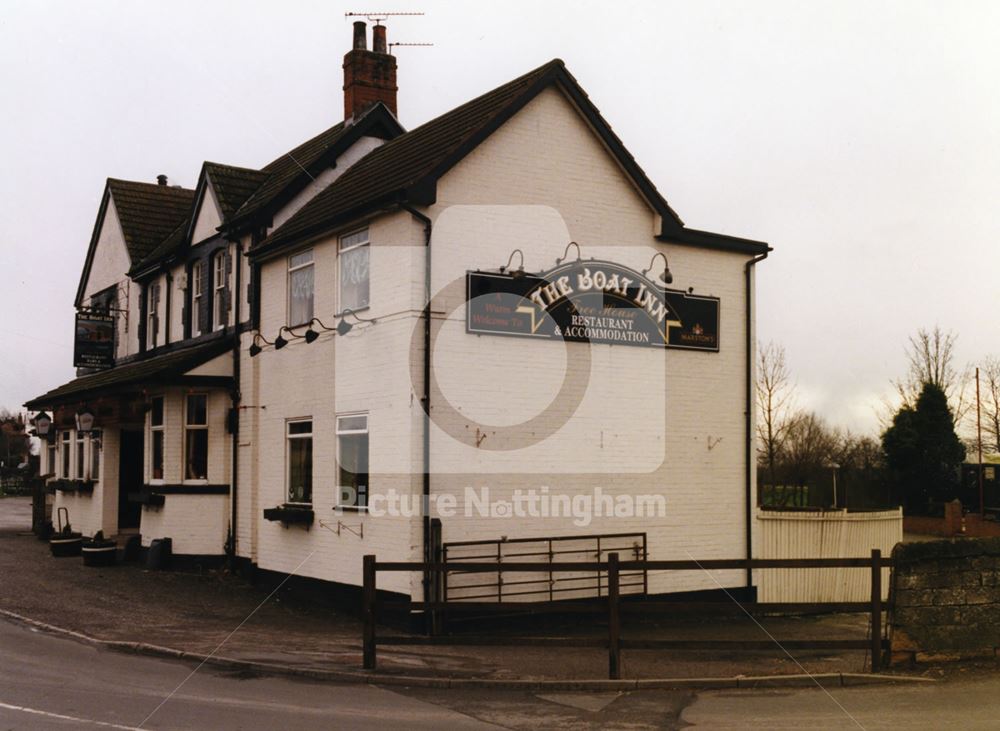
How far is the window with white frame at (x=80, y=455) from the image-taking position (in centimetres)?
2981

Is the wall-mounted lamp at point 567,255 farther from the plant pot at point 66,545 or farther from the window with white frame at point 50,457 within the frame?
the window with white frame at point 50,457

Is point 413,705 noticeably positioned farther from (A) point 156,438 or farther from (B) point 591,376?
(A) point 156,438

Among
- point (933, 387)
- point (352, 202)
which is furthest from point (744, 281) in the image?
point (933, 387)

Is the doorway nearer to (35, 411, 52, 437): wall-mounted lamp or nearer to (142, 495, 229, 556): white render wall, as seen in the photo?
(35, 411, 52, 437): wall-mounted lamp

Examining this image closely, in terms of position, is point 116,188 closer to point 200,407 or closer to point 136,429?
point 136,429

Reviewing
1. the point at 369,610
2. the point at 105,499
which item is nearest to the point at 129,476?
the point at 105,499

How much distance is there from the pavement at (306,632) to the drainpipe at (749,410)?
1.70m

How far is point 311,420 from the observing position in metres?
19.3

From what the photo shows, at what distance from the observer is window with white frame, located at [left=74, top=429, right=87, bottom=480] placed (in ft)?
97.8

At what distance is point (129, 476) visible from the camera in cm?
2806

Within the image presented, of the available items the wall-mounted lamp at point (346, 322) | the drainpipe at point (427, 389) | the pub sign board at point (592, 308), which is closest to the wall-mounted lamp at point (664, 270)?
the pub sign board at point (592, 308)

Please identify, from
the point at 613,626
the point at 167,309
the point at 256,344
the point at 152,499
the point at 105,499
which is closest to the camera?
the point at 613,626

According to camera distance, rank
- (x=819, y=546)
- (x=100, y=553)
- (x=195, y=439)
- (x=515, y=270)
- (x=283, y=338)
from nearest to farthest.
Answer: (x=515, y=270)
(x=819, y=546)
(x=283, y=338)
(x=195, y=439)
(x=100, y=553)

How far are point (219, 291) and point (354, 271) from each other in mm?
6909
